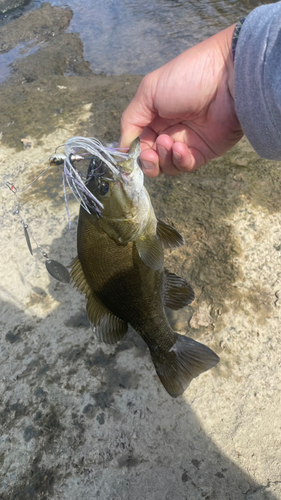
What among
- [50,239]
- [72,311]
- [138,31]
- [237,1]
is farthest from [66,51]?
[72,311]

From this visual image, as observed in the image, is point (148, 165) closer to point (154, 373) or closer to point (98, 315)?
point (98, 315)

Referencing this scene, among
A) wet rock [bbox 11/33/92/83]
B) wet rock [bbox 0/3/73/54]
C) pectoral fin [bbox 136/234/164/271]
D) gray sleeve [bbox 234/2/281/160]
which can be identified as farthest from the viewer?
wet rock [bbox 0/3/73/54]

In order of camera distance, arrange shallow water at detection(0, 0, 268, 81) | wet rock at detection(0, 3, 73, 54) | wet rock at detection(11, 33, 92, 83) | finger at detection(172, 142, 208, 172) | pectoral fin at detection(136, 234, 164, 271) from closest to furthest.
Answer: pectoral fin at detection(136, 234, 164, 271), finger at detection(172, 142, 208, 172), wet rock at detection(11, 33, 92, 83), shallow water at detection(0, 0, 268, 81), wet rock at detection(0, 3, 73, 54)

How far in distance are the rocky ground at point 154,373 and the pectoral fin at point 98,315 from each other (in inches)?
20.3

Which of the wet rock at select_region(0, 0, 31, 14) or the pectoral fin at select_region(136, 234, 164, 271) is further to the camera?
the wet rock at select_region(0, 0, 31, 14)

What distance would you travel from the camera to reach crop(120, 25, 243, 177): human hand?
1940 millimetres

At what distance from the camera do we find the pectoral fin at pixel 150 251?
6.07 feet

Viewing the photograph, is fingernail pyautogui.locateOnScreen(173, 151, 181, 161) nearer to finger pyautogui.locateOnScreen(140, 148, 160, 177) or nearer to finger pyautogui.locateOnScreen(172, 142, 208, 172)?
finger pyautogui.locateOnScreen(172, 142, 208, 172)

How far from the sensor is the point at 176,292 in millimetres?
2189

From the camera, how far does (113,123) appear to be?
14.7 feet

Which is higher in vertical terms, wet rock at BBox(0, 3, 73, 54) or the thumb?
wet rock at BBox(0, 3, 73, 54)

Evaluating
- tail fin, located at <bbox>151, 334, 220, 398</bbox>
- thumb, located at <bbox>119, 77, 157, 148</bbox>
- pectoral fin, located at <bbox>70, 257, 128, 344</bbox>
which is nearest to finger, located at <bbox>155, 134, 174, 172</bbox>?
thumb, located at <bbox>119, 77, 157, 148</bbox>

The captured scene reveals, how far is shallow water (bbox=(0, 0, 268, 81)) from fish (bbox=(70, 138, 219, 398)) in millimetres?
6536

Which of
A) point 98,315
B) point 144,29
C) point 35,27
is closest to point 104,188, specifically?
point 98,315
